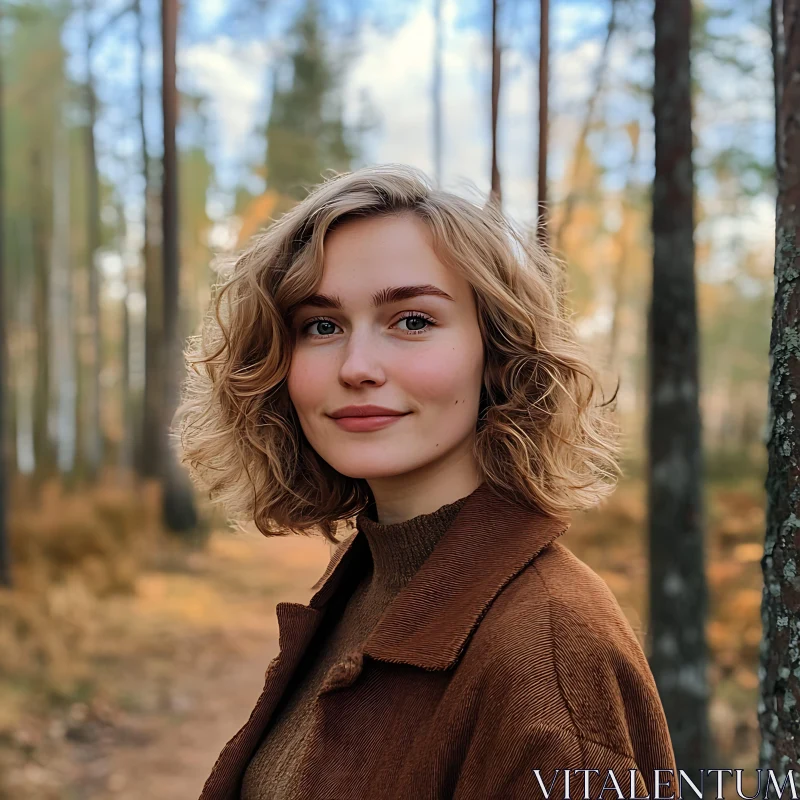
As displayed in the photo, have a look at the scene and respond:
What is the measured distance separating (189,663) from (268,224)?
4.56m

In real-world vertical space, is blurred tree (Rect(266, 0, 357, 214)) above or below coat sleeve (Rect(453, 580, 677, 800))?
above

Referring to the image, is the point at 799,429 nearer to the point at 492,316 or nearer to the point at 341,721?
the point at 492,316

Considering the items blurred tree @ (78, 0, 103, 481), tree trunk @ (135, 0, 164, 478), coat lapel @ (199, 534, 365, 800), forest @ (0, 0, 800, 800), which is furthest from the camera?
blurred tree @ (78, 0, 103, 481)

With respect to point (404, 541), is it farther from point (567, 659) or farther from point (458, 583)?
point (567, 659)

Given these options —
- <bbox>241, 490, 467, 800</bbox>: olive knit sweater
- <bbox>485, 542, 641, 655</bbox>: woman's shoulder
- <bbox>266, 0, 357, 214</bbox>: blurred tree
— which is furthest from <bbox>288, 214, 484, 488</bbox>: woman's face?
<bbox>266, 0, 357, 214</bbox>: blurred tree

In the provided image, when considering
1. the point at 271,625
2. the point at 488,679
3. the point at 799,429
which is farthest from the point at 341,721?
the point at 271,625

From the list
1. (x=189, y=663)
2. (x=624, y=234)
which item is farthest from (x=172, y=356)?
(x=624, y=234)

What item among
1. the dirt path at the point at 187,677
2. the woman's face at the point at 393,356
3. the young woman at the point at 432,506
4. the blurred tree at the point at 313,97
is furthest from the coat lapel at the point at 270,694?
the blurred tree at the point at 313,97

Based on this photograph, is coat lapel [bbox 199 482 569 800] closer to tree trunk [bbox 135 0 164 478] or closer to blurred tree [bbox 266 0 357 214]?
tree trunk [bbox 135 0 164 478]

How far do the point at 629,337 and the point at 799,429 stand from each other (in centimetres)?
1818

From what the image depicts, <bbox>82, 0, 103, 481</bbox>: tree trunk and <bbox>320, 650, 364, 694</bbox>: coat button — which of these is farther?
<bbox>82, 0, 103, 481</bbox>: tree trunk

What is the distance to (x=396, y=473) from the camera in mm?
Answer: 1466

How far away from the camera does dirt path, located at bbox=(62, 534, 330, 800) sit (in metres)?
4.49

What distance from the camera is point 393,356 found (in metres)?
1.43
